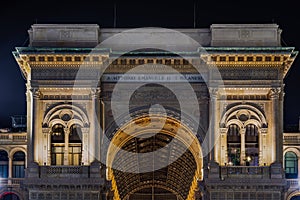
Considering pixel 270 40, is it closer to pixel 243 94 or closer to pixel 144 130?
pixel 243 94

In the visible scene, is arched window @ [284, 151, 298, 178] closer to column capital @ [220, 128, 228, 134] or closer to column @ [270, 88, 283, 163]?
column @ [270, 88, 283, 163]

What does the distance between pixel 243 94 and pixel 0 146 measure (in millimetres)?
24799

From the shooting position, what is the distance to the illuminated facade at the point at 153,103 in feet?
231


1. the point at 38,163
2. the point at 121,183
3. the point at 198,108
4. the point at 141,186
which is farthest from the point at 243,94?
the point at 141,186

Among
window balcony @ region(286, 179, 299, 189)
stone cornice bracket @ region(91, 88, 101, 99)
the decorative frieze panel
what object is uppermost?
the decorative frieze panel

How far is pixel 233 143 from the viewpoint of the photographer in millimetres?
72812

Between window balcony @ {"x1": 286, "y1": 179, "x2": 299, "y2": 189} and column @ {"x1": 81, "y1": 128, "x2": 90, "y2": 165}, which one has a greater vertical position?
column @ {"x1": 81, "y1": 128, "x2": 90, "y2": 165}

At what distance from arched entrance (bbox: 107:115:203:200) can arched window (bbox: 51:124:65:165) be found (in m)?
3.95

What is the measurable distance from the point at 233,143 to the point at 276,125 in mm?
3935

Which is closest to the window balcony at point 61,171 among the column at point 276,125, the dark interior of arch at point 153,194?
the column at point 276,125

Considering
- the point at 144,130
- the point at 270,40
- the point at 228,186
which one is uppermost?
the point at 270,40

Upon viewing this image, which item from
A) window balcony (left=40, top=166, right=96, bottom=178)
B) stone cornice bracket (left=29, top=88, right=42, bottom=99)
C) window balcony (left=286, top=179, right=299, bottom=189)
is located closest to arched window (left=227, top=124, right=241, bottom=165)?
window balcony (left=286, top=179, right=299, bottom=189)

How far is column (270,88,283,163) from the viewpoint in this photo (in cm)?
7100

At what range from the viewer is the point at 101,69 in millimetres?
72125
